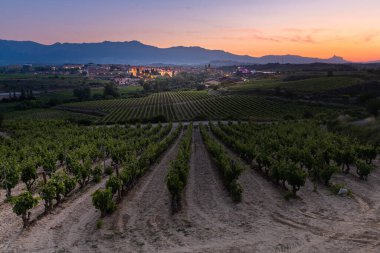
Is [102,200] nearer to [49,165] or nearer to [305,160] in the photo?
[49,165]

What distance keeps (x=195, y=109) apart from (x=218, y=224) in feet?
335

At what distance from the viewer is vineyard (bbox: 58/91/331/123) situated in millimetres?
103750

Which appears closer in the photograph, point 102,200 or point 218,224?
point 218,224

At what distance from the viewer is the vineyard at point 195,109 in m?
104

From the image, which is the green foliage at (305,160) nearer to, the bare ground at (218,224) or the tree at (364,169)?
the tree at (364,169)

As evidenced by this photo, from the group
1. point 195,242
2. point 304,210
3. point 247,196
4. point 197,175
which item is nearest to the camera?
point 195,242

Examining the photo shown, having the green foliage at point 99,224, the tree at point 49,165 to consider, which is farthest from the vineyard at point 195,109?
the green foliage at point 99,224

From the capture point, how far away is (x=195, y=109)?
4774 inches

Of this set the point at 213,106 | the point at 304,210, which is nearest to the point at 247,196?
the point at 304,210

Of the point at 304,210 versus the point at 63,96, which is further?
the point at 63,96

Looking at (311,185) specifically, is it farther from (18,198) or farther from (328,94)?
(328,94)

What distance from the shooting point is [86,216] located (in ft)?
72.0

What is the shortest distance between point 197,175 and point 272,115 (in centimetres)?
7718

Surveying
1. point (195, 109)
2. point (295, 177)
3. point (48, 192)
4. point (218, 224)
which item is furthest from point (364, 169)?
point (195, 109)
